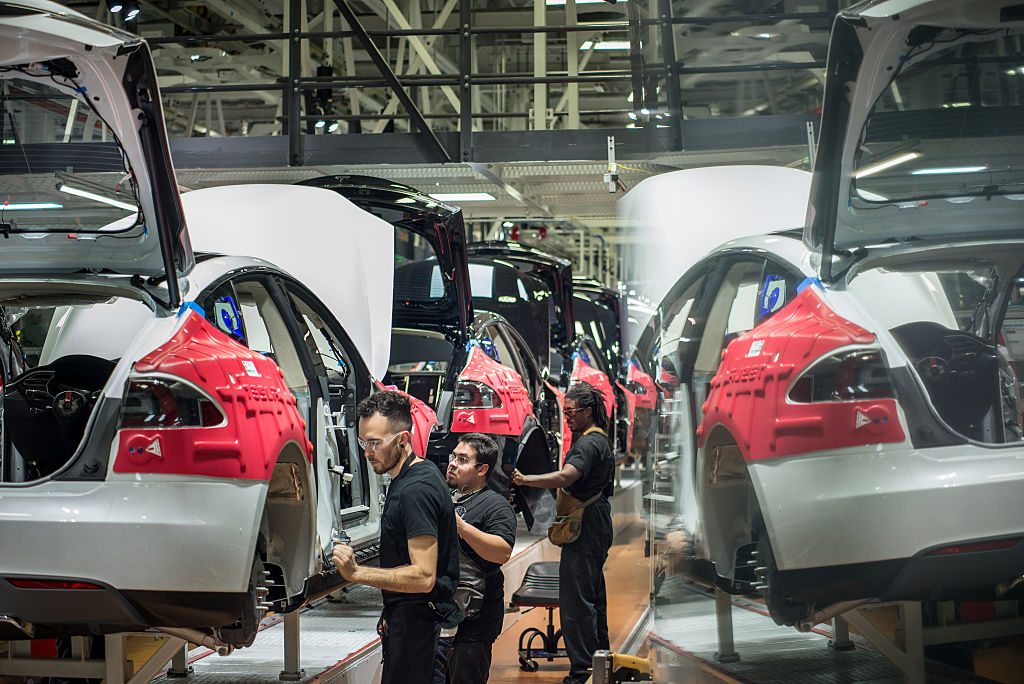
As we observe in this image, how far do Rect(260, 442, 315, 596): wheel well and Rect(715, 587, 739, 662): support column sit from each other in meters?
1.97

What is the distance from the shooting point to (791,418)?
4.29 ft

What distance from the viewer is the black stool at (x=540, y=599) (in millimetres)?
5961

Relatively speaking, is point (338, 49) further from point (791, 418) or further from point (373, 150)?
point (791, 418)

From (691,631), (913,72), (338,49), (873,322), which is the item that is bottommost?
(691,631)

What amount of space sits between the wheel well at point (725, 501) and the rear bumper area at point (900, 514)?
0.09m

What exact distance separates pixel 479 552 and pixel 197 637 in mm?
1486

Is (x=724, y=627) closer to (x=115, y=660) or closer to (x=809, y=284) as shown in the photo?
(x=809, y=284)

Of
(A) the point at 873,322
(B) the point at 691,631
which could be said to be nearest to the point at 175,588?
(B) the point at 691,631

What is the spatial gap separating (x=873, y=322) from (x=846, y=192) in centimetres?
19

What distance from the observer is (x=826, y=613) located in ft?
4.33

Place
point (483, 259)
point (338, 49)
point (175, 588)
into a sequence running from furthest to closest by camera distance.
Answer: point (338, 49)
point (483, 259)
point (175, 588)

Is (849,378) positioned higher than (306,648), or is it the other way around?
(849,378)

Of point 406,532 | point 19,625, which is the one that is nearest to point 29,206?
point 19,625

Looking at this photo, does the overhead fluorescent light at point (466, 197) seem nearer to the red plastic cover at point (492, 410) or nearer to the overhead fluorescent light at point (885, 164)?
the red plastic cover at point (492, 410)
